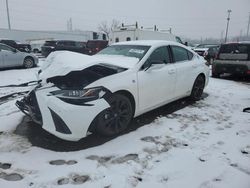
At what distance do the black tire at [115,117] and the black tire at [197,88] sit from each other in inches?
105

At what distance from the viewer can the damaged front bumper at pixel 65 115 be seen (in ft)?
11.2

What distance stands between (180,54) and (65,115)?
3438 millimetres

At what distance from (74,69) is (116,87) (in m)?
0.73

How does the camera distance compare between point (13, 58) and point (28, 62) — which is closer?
point (13, 58)

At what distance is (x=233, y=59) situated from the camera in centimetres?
1006

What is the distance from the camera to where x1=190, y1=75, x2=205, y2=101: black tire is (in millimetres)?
6320

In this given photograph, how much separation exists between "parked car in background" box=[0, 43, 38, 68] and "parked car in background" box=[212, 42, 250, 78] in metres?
9.41

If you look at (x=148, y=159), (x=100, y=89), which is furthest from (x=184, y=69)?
(x=148, y=159)

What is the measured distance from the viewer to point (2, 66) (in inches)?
459

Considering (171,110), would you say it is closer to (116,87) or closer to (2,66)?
(116,87)

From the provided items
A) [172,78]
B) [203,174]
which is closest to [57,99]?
[203,174]

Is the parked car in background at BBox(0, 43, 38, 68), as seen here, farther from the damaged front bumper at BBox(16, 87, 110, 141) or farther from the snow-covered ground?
the damaged front bumper at BBox(16, 87, 110, 141)

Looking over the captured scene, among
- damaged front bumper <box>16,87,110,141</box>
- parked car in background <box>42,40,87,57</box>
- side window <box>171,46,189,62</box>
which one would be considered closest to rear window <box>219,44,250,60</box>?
side window <box>171,46,189,62</box>

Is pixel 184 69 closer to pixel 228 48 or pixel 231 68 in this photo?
pixel 231 68
